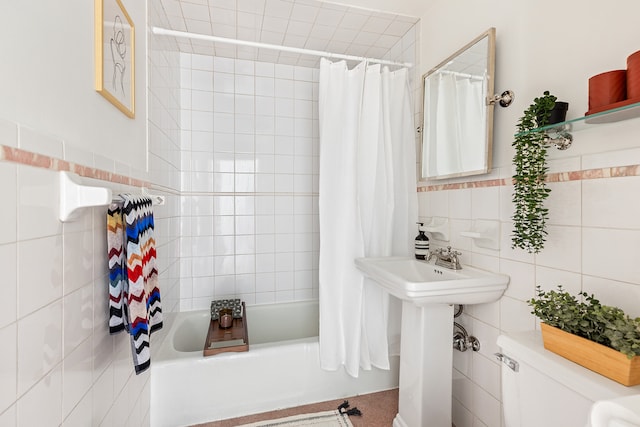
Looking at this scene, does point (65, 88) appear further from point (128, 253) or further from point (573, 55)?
point (573, 55)

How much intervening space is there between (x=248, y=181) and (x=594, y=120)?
2.14 metres

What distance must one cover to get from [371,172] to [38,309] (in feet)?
5.14

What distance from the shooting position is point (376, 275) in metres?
1.47

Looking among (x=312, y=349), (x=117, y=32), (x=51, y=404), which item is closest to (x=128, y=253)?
(x=51, y=404)

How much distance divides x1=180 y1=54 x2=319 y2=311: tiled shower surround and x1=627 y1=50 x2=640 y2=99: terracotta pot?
202 cm

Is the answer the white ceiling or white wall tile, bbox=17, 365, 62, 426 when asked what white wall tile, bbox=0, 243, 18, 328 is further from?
the white ceiling

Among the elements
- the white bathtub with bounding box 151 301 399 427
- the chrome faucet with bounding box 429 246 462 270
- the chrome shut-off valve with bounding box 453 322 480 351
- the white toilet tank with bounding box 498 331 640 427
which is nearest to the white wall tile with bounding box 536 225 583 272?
the white toilet tank with bounding box 498 331 640 427

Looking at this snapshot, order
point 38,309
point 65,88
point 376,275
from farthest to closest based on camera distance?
1. point 376,275
2. point 65,88
3. point 38,309

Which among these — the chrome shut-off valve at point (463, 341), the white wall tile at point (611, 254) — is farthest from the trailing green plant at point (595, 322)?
the chrome shut-off valve at point (463, 341)

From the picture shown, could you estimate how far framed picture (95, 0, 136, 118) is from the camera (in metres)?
0.93

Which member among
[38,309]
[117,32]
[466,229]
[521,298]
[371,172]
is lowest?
[521,298]

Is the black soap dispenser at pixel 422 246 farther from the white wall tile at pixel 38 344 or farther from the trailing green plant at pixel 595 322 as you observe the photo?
the white wall tile at pixel 38 344

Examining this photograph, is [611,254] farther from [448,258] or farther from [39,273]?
[39,273]

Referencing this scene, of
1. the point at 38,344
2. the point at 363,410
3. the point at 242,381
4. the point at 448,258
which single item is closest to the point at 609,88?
the point at 448,258
